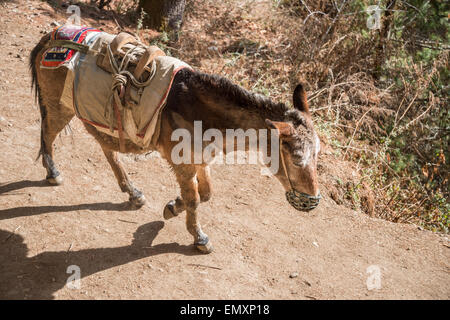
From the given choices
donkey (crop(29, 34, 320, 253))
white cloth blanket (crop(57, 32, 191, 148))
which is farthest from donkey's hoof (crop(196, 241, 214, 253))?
white cloth blanket (crop(57, 32, 191, 148))

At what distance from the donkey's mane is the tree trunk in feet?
18.4

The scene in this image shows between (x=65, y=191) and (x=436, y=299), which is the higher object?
(x=436, y=299)

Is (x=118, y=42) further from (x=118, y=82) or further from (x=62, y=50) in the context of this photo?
(x=62, y=50)

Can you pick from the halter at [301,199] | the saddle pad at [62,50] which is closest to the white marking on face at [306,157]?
the halter at [301,199]

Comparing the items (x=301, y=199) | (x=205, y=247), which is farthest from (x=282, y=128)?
(x=205, y=247)

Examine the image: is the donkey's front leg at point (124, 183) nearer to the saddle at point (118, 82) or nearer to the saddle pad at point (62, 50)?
the saddle at point (118, 82)

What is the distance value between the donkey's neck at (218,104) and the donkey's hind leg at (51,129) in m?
1.62

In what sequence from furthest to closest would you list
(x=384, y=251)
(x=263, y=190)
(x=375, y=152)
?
(x=375, y=152) → (x=263, y=190) → (x=384, y=251)

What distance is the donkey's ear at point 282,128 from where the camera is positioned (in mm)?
2758

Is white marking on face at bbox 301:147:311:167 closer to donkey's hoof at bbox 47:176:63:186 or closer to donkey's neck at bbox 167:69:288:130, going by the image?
donkey's neck at bbox 167:69:288:130

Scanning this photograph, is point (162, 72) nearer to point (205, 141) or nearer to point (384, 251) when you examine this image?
point (205, 141)

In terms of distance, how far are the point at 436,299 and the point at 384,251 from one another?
76 cm
